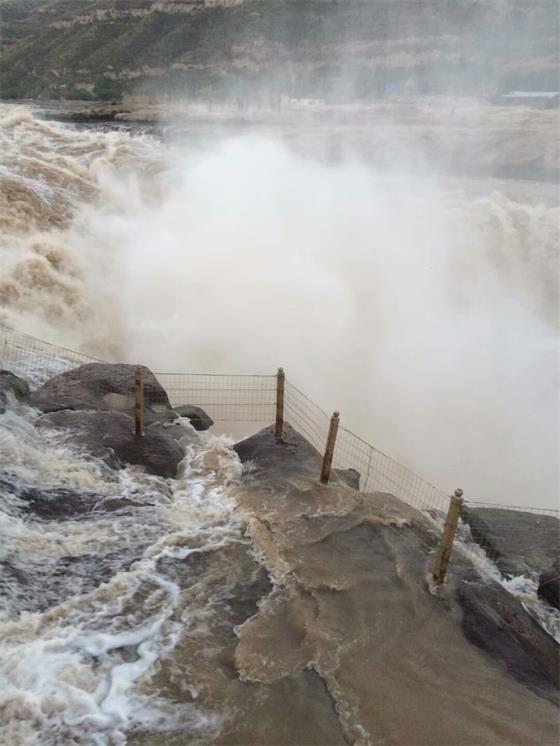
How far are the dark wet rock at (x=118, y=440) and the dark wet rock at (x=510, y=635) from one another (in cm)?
407

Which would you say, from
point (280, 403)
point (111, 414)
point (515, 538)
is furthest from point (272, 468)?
point (515, 538)

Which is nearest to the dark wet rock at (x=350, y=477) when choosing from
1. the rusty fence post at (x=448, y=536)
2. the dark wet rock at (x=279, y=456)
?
the dark wet rock at (x=279, y=456)

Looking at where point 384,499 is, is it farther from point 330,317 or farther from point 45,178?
point 45,178

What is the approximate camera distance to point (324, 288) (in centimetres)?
1497

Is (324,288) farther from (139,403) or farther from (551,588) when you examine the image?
(551,588)

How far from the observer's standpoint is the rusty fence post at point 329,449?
721 cm

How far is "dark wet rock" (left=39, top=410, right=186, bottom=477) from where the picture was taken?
7957 mm

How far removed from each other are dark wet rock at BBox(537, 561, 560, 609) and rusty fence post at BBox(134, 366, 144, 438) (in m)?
5.48

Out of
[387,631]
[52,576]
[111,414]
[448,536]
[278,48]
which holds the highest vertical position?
[278,48]

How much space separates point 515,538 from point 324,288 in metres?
8.42

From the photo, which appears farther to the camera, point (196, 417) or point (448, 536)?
point (196, 417)

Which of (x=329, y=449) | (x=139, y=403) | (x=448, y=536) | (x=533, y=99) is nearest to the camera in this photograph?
(x=448, y=536)

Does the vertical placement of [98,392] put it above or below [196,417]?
above

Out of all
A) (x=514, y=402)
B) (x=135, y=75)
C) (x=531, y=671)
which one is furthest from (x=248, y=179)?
(x=135, y=75)
